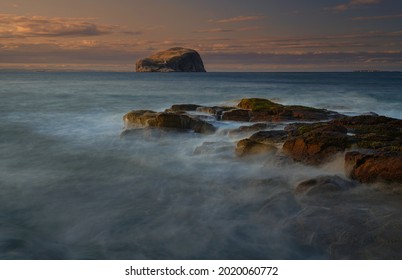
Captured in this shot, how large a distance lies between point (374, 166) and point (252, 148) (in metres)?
4.62

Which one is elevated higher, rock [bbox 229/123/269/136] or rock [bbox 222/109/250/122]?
rock [bbox 222/109/250/122]

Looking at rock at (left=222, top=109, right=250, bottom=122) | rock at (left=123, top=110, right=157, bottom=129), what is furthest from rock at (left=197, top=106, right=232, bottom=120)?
rock at (left=123, top=110, right=157, bottom=129)

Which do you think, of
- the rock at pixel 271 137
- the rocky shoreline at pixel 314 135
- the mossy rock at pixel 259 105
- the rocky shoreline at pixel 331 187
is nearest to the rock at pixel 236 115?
the rocky shoreline at pixel 314 135

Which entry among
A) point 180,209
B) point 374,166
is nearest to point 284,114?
point 374,166

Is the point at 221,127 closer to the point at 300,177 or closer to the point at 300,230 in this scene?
the point at 300,177

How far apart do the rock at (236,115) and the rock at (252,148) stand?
6.90 m

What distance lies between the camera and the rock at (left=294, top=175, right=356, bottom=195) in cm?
1047

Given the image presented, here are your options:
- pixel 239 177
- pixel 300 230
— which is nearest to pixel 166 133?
pixel 239 177

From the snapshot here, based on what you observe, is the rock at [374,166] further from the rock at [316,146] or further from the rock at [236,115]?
the rock at [236,115]

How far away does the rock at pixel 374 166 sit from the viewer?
35.1 feet

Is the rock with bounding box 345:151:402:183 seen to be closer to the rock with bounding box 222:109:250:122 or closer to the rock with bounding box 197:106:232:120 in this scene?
the rock with bounding box 222:109:250:122

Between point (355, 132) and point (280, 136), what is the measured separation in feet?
10.0

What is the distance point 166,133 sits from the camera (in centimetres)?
1916

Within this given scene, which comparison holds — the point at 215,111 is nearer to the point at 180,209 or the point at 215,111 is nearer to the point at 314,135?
the point at 314,135
